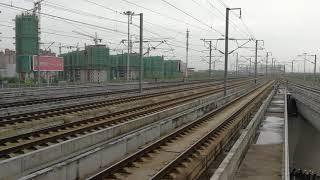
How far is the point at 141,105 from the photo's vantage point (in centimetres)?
2903

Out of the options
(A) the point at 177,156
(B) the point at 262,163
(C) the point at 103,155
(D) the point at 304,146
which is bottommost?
(D) the point at 304,146

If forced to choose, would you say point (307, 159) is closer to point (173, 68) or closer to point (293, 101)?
point (293, 101)

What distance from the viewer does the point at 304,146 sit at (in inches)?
1293

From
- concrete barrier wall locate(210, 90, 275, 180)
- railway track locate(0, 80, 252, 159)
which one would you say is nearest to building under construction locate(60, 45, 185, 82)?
railway track locate(0, 80, 252, 159)

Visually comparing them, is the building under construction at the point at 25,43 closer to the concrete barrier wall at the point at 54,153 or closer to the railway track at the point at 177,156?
the railway track at the point at 177,156

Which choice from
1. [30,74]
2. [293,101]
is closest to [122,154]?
[293,101]

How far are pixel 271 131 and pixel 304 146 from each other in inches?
495

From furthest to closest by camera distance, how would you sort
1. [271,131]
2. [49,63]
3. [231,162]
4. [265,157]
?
[49,63] → [271,131] → [265,157] → [231,162]

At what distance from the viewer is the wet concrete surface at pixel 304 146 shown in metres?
26.0

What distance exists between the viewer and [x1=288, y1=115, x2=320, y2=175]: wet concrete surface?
85.4ft

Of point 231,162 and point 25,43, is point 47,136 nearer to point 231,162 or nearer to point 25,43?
point 231,162

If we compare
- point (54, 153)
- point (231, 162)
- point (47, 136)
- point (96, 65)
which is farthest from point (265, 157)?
point (96, 65)

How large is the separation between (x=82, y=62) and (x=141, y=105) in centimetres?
5675

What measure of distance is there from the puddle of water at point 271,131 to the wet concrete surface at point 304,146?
8.22 feet
